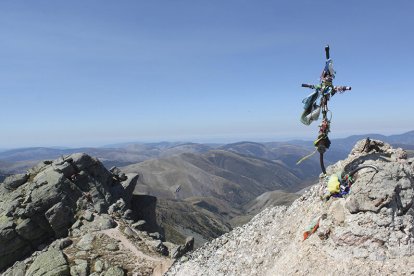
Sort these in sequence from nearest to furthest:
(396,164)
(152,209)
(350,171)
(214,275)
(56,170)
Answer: (396,164)
(350,171)
(214,275)
(56,170)
(152,209)

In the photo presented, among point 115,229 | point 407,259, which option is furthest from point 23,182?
point 407,259

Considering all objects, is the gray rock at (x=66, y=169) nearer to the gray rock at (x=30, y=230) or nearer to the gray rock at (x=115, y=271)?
the gray rock at (x=30, y=230)

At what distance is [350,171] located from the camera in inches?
829

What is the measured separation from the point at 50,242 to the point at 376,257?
52.4m

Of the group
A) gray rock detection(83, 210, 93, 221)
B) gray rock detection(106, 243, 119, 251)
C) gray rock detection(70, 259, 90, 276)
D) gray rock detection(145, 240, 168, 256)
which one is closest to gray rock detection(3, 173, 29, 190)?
gray rock detection(83, 210, 93, 221)

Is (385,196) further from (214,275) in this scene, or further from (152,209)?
(152,209)

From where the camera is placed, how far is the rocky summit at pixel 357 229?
1717 centimetres

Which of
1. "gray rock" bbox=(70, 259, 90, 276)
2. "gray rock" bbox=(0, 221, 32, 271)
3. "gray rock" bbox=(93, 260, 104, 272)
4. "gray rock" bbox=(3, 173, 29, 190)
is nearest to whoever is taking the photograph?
"gray rock" bbox=(70, 259, 90, 276)

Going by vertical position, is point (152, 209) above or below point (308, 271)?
below

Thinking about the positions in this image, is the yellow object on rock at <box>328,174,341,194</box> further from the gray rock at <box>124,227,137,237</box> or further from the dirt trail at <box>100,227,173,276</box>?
the gray rock at <box>124,227,137,237</box>

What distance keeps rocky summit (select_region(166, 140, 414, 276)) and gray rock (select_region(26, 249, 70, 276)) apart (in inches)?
1069

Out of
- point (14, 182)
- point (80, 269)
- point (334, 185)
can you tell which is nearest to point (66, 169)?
point (14, 182)

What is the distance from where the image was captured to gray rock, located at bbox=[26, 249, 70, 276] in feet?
140

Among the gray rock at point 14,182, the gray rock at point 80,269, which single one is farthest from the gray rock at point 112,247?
the gray rock at point 14,182
